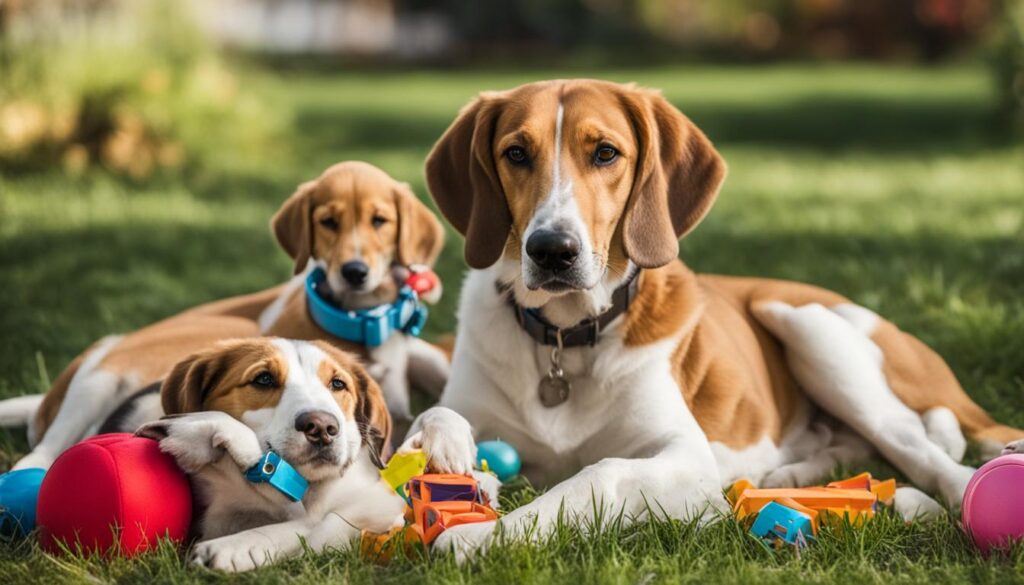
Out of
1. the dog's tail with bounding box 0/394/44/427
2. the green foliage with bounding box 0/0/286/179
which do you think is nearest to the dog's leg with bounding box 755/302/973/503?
the dog's tail with bounding box 0/394/44/427

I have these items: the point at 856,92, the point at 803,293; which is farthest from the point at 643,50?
the point at 803,293

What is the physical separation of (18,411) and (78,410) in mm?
555

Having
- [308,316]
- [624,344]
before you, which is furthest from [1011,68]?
[624,344]

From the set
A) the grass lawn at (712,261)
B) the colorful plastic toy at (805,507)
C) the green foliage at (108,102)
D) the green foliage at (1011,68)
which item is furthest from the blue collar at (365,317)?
the green foliage at (1011,68)

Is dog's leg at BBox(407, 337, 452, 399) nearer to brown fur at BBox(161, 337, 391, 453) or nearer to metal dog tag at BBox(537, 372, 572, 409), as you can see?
metal dog tag at BBox(537, 372, 572, 409)

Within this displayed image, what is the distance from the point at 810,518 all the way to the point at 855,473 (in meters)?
1.06

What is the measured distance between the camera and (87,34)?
490 inches

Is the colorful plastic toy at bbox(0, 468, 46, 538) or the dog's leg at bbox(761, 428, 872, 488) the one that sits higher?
the colorful plastic toy at bbox(0, 468, 46, 538)

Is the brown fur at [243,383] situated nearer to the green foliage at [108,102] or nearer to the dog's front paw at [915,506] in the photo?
the dog's front paw at [915,506]

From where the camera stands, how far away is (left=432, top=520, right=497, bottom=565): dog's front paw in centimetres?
358

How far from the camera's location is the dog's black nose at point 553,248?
157 inches

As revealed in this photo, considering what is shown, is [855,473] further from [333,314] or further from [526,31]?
[526,31]

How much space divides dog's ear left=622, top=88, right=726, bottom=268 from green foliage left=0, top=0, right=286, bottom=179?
25.9 feet

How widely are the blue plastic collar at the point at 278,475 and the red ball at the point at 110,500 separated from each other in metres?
0.28
